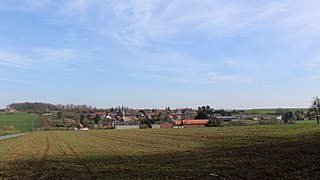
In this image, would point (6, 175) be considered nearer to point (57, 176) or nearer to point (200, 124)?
point (57, 176)

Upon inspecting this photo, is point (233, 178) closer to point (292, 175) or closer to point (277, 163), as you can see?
point (292, 175)

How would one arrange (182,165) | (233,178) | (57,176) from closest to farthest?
(233,178)
(57,176)
(182,165)

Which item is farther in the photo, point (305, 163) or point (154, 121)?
point (154, 121)

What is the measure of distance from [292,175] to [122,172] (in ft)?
24.8

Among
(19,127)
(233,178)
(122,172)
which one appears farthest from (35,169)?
(19,127)

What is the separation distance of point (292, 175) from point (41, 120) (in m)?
145

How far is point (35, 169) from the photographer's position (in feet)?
68.3

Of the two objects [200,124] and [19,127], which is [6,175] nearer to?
[200,124]

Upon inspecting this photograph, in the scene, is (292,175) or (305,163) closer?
(292,175)

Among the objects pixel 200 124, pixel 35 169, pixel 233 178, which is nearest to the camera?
pixel 233 178

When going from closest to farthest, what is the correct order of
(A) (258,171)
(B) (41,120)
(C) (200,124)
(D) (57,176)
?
(A) (258,171), (D) (57,176), (C) (200,124), (B) (41,120)

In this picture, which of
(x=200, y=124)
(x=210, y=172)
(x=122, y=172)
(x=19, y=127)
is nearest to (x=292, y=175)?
(x=210, y=172)

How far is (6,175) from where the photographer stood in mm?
18531

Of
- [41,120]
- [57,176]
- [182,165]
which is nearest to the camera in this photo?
[57,176]
